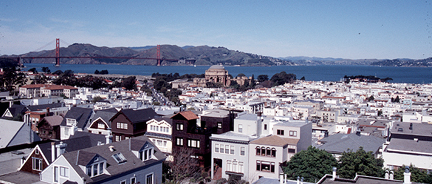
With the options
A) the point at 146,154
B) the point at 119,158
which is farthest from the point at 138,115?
the point at 119,158

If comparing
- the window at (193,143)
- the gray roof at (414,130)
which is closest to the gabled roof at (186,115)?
the window at (193,143)

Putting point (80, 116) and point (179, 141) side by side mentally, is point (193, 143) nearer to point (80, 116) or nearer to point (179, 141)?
point (179, 141)

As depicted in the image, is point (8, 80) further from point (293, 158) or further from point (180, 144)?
point (293, 158)

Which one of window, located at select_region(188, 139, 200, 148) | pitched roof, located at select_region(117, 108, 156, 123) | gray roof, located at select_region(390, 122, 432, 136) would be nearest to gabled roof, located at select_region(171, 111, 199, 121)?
window, located at select_region(188, 139, 200, 148)

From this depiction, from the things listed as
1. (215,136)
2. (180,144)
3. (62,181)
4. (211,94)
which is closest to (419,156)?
(215,136)

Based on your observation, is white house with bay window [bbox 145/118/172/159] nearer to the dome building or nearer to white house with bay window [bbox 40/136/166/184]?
white house with bay window [bbox 40/136/166/184]

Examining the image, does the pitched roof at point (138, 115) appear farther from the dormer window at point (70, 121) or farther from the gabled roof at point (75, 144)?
the dormer window at point (70, 121)
